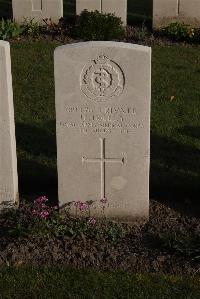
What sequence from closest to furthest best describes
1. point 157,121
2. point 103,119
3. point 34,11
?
point 103,119
point 157,121
point 34,11

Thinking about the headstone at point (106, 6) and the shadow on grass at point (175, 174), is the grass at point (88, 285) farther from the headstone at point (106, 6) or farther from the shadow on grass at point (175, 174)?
the headstone at point (106, 6)

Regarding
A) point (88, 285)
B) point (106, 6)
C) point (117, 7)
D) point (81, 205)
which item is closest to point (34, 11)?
point (106, 6)

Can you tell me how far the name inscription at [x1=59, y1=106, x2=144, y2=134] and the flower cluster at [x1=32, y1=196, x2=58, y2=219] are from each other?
2.74 ft

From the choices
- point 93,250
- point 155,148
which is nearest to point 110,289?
point 93,250

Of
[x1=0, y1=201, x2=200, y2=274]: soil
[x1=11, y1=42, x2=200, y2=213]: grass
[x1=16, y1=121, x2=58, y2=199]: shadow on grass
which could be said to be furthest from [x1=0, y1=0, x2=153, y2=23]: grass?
[x1=0, y1=201, x2=200, y2=274]: soil

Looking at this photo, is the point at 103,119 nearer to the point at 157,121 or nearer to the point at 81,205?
the point at 81,205

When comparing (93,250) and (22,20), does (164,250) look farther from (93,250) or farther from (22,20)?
(22,20)

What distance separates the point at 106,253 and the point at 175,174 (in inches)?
79.9

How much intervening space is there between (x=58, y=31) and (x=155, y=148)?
681cm

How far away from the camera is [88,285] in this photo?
575 centimetres

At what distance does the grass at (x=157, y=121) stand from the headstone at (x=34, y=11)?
162cm

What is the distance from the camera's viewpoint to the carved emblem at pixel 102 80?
246 inches

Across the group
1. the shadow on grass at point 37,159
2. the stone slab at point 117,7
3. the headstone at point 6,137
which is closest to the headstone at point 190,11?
the stone slab at point 117,7

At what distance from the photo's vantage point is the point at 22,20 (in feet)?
50.0
